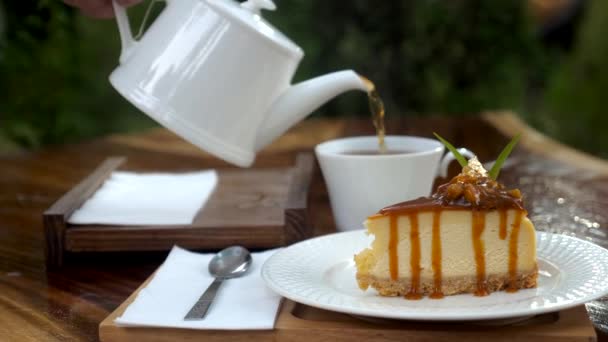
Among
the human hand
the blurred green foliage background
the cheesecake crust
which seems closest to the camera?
the cheesecake crust

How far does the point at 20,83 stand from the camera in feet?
9.91

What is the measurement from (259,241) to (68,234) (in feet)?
0.83

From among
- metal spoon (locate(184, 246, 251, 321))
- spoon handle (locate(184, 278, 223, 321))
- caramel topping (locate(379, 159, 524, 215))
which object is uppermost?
caramel topping (locate(379, 159, 524, 215))

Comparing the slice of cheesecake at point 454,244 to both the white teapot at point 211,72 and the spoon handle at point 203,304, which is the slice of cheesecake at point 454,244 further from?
the white teapot at point 211,72

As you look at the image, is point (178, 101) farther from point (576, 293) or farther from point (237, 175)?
point (576, 293)

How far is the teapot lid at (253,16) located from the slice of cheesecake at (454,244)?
0.33m

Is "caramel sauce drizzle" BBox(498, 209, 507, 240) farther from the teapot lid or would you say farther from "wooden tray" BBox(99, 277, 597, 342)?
the teapot lid

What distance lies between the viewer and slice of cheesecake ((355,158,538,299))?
0.85 m

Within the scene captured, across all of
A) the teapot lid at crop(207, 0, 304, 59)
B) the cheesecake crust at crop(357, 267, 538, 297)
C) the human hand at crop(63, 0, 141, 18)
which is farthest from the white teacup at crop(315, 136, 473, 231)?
the human hand at crop(63, 0, 141, 18)

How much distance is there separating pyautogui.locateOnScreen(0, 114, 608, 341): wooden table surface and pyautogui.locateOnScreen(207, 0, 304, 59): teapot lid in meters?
0.29

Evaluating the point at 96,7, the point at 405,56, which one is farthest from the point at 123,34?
the point at 405,56

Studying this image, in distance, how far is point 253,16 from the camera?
1.11 meters

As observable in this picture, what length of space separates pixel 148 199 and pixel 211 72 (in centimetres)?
26

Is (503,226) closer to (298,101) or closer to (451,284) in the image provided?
(451,284)
